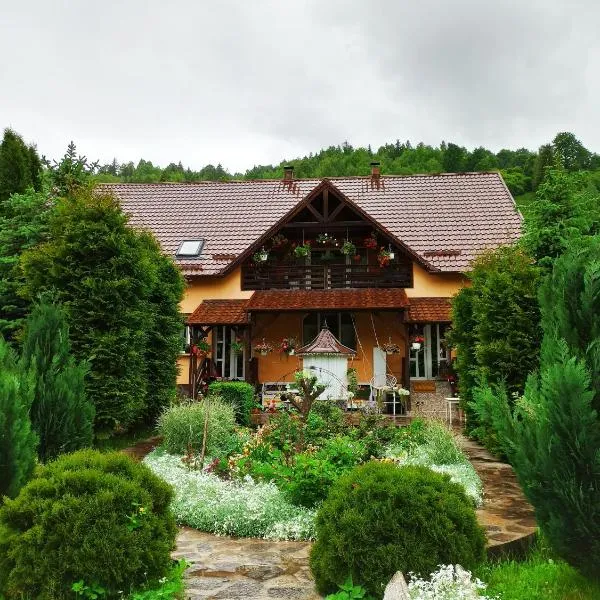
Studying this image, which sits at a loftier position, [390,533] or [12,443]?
[12,443]

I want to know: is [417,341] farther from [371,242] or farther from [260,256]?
[260,256]

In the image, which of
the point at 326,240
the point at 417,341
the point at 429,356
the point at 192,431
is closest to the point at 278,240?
the point at 326,240

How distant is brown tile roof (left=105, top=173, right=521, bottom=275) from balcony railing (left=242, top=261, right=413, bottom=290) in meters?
0.97

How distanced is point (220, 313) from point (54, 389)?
11165 millimetres

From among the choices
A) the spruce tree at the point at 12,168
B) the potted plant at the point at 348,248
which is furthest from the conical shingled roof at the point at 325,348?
the spruce tree at the point at 12,168

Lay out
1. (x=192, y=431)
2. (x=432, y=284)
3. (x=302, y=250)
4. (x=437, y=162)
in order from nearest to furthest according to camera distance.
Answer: (x=192, y=431), (x=302, y=250), (x=432, y=284), (x=437, y=162)

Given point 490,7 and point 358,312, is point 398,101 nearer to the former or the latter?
point 490,7

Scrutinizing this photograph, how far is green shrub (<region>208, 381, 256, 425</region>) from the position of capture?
542 inches

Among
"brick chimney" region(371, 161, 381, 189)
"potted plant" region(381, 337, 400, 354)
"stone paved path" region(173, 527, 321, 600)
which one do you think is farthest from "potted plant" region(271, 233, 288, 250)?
Result: "stone paved path" region(173, 527, 321, 600)

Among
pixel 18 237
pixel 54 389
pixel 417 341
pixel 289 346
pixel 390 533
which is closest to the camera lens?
pixel 390 533

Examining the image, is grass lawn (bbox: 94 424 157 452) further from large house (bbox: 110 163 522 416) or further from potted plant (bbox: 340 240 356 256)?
potted plant (bbox: 340 240 356 256)

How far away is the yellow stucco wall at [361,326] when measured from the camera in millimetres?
18953

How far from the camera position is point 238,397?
1384 centimetres

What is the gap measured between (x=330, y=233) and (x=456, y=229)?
477 cm
